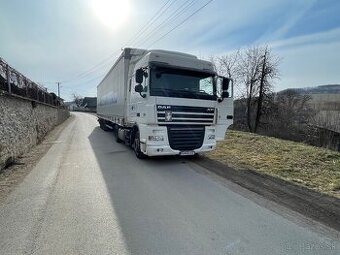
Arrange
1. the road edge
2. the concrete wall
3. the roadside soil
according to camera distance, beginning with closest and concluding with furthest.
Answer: the road edge, the roadside soil, the concrete wall

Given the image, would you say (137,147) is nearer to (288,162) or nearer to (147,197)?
(147,197)

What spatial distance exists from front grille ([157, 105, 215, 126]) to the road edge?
148 cm

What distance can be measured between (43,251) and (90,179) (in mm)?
3578

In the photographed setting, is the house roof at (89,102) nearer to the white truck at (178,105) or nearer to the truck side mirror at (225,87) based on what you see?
the white truck at (178,105)

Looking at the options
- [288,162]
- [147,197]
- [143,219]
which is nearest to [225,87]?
[288,162]

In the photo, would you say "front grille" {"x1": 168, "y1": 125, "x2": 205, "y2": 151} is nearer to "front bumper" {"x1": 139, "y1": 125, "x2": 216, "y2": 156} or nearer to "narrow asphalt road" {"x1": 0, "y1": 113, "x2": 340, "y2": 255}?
"front bumper" {"x1": 139, "y1": 125, "x2": 216, "y2": 156}

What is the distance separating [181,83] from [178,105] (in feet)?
2.46

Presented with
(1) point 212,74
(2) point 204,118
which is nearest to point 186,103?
(2) point 204,118

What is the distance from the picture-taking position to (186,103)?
8609 millimetres

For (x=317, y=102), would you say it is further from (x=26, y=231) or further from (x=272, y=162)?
(x=26, y=231)

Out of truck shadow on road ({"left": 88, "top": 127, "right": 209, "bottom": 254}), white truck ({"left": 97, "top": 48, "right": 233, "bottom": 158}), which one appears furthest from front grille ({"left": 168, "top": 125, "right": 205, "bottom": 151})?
truck shadow on road ({"left": 88, "top": 127, "right": 209, "bottom": 254})

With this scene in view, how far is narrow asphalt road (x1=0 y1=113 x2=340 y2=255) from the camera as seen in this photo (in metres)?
3.77

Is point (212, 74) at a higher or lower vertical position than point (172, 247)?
higher

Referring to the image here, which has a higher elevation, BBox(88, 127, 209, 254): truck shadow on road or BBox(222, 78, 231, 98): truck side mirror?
BBox(222, 78, 231, 98): truck side mirror
